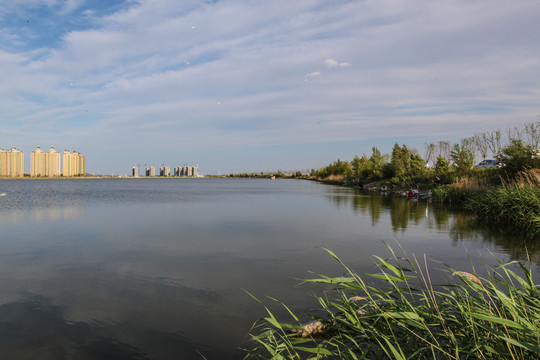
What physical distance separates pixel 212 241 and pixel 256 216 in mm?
5720

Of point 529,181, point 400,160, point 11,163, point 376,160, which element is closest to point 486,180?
point 529,181

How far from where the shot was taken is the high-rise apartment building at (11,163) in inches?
4897

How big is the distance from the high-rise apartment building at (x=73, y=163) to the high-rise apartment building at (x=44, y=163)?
10.2ft

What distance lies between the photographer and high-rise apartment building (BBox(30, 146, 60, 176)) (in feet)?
435

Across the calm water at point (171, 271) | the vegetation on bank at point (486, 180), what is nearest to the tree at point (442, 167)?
the vegetation on bank at point (486, 180)

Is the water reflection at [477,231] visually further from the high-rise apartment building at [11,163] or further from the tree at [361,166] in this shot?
the high-rise apartment building at [11,163]

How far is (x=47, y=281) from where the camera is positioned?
5883mm

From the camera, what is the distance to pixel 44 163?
134750 mm

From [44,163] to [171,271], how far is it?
157m

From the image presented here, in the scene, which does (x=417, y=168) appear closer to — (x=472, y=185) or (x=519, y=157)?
(x=472, y=185)

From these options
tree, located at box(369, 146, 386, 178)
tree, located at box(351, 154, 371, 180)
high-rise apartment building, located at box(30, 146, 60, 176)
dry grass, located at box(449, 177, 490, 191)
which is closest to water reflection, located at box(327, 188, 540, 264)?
dry grass, located at box(449, 177, 490, 191)

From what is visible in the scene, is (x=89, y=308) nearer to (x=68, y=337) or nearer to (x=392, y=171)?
(x=68, y=337)

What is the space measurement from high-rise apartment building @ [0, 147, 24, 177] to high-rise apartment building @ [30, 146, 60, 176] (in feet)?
17.0

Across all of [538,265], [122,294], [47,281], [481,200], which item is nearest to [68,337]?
[122,294]
